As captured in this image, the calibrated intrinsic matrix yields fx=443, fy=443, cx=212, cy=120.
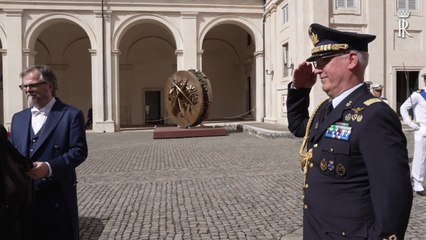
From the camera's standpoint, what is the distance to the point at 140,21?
2245 cm

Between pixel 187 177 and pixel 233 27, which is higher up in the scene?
pixel 233 27

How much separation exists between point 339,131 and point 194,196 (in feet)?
16.2

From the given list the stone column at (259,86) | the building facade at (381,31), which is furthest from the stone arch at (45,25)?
the building facade at (381,31)

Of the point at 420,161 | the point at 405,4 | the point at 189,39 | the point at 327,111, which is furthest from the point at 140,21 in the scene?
the point at 327,111

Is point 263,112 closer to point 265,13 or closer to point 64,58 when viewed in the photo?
point 265,13

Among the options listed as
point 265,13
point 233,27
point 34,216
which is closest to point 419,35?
point 265,13

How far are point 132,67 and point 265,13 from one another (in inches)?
393

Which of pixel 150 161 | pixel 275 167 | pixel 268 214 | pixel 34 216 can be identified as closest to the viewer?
pixel 34 216

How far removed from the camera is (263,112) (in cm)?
2400

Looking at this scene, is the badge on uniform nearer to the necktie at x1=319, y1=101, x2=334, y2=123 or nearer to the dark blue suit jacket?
the necktie at x1=319, y1=101, x2=334, y2=123

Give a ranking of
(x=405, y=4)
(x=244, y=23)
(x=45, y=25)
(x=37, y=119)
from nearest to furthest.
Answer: (x=37, y=119) < (x=405, y=4) < (x=45, y=25) < (x=244, y=23)

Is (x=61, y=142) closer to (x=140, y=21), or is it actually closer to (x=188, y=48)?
(x=188, y=48)

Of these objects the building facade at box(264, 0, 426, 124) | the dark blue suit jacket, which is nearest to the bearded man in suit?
the dark blue suit jacket

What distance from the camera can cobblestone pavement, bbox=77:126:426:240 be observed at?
497 centimetres
